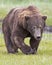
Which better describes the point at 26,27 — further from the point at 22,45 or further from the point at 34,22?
the point at 22,45

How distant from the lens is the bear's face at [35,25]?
13.2 m

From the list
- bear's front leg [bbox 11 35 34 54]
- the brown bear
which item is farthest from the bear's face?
bear's front leg [bbox 11 35 34 54]

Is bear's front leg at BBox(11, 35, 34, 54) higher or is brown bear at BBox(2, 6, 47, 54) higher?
brown bear at BBox(2, 6, 47, 54)

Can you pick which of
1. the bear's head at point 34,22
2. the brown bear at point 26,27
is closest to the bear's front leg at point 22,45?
the brown bear at point 26,27

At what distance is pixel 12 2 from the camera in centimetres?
3816

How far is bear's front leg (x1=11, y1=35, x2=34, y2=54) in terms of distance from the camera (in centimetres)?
1360

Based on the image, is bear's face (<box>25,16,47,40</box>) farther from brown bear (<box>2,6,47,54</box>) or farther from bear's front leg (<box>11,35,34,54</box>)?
bear's front leg (<box>11,35,34,54</box>)

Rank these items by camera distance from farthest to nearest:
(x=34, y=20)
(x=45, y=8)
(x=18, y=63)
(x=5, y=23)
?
(x=45, y=8)
(x=5, y=23)
(x=34, y=20)
(x=18, y=63)

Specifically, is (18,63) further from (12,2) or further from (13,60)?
(12,2)

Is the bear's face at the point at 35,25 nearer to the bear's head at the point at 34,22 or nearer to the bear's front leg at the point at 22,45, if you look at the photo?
the bear's head at the point at 34,22

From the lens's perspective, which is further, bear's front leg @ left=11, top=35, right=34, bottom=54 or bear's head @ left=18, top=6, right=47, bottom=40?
bear's front leg @ left=11, top=35, right=34, bottom=54

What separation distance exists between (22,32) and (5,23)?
1616 millimetres

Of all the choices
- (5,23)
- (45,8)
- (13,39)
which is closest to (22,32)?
(13,39)

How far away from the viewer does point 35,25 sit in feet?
43.7
